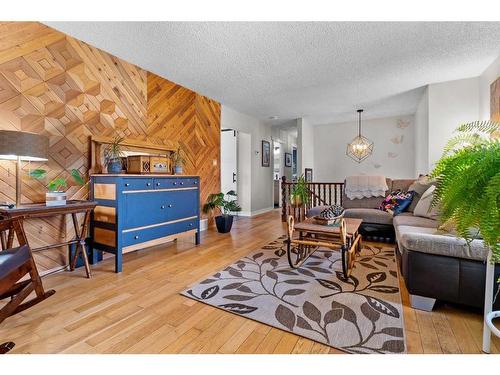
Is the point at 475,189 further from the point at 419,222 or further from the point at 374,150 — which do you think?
the point at 374,150

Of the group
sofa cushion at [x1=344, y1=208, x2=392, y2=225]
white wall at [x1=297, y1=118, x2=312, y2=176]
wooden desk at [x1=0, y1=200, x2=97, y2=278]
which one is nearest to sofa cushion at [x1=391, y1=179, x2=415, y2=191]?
sofa cushion at [x1=344, y1=208, x2=392, y2=225]

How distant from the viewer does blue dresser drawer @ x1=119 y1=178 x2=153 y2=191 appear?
8.54ft

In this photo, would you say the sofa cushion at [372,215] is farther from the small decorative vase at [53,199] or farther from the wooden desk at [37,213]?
the small decorative vase at [53,199]

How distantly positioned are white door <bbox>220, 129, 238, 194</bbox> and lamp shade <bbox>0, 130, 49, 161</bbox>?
377 centimetres

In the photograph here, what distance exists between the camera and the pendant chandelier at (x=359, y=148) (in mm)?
6637

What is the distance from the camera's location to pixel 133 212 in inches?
106

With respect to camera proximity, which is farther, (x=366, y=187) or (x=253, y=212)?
(x=253, y=212)

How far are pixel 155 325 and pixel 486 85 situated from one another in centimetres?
488

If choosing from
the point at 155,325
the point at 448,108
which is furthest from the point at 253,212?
the point at 155,325

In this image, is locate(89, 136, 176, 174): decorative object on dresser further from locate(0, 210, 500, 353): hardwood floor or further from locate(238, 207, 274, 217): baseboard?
locate(238, 207, 274, 217): baseboard

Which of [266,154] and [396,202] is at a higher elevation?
[266,154]

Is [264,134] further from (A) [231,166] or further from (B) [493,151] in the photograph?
(B) [493,151]
